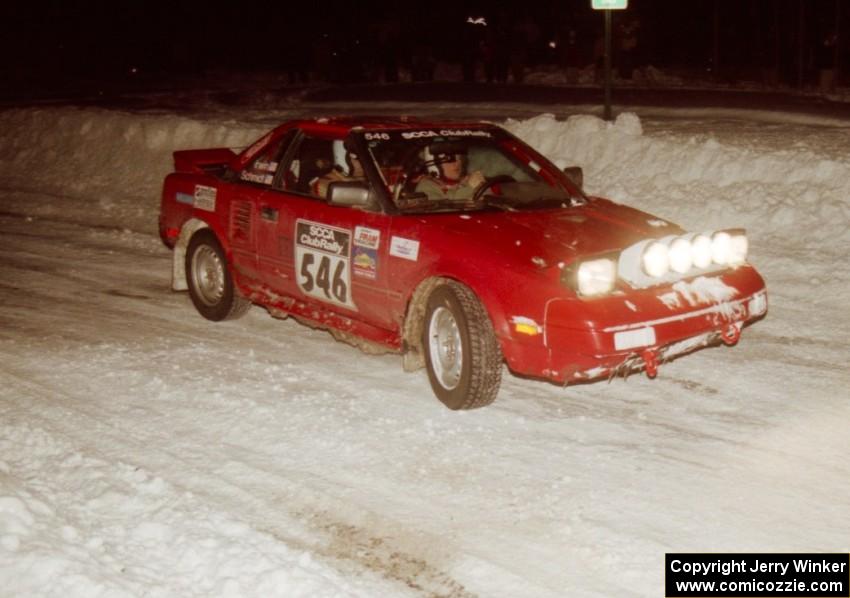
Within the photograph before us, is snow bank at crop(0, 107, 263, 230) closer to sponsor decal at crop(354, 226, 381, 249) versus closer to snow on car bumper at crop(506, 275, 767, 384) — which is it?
sponsor decal at crop(354, 226, 381, 249)

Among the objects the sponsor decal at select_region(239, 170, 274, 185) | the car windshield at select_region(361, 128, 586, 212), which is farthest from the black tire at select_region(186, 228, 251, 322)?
the car windshield at select_region(361, 128, 586, 212)

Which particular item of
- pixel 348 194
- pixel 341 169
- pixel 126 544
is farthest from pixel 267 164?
pixel 126 544

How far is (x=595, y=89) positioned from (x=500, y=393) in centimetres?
1967

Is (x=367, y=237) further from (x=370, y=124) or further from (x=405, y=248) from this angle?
(x=370, y=124)

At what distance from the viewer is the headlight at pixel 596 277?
16.9 ft

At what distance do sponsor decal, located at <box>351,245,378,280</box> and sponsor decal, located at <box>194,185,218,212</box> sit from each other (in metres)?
1.77

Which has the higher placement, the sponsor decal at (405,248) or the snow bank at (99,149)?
the snow bank at (99,149)

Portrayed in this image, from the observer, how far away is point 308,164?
6793 millimetres

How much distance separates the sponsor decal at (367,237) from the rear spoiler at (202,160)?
6.81 feet

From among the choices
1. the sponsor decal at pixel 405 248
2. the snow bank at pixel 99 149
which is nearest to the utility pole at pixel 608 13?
the snow bank at pixel 99 149

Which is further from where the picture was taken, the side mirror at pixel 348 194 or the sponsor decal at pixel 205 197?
the sponsor decal at pixel 205 197

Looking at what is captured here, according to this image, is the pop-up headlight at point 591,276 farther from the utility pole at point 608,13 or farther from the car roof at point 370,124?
the utility pole at point 608,13

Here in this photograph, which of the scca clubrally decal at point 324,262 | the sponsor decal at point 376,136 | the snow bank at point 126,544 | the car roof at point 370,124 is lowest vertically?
the snow bank at point 126,544

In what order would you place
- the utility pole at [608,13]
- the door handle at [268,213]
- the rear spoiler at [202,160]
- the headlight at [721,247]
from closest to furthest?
the headlight at [721,247]
the door handle at [268,213]
the rear spoiler at [202,160]
the utility pole at [608,13]
